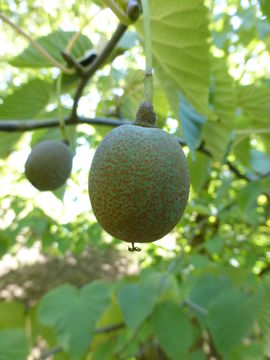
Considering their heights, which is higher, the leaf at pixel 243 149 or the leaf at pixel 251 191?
the leaf at pixel 243 149

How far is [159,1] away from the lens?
88cm

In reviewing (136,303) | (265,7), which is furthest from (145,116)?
(136,303)

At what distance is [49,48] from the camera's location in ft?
4.72

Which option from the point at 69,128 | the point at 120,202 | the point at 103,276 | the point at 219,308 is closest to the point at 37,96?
the point at 69,128

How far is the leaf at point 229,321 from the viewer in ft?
5.71

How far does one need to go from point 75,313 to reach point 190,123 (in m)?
1.75

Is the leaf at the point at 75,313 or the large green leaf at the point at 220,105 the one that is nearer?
the large green leaf at the point at 220,105

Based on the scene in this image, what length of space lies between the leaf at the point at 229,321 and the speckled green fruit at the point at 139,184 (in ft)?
4.50

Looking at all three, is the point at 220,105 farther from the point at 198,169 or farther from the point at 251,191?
the point at 251,191

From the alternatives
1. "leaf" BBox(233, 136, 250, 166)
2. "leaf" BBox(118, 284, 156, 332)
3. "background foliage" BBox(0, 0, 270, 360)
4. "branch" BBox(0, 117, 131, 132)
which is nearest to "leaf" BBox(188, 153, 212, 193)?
"background foliage" BBox(0, 0, 270, 360)

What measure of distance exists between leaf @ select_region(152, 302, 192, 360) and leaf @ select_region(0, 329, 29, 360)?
713mm

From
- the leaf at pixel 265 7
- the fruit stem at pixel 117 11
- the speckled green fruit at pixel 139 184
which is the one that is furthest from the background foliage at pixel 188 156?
the speckled green fruit at pixel 139 184

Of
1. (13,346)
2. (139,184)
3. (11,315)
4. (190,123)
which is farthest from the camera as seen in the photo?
(11,315)

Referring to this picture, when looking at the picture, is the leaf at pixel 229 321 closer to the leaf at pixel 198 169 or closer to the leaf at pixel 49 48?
the leaf at pixel 198 169
